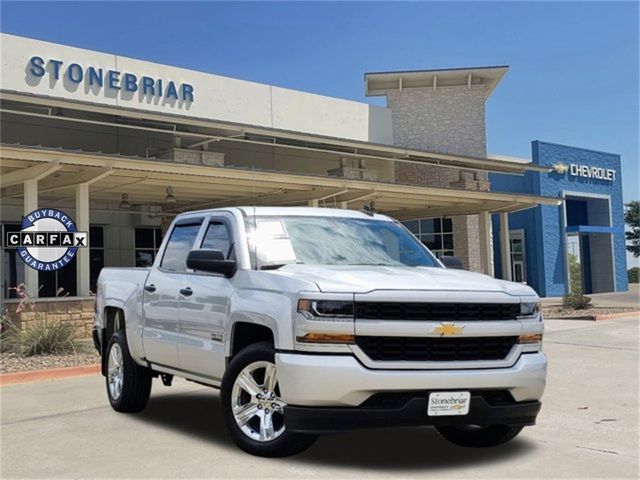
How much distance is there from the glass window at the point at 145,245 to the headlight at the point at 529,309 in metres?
20.9

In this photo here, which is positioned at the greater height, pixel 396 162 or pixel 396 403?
pixel 396 162

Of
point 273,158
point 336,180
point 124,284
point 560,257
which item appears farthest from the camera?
point 560,257

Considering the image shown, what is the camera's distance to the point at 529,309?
5602 mm

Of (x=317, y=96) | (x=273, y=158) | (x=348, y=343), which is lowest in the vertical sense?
(x=348, y=343)

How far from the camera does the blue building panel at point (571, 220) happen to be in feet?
119

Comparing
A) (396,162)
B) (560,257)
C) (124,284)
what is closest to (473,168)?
(396,162)

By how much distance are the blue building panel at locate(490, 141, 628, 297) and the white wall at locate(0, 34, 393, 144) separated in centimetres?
1094

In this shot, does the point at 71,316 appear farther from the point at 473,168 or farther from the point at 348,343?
the point at 473,168

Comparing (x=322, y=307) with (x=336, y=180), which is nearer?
(x=322, y=307)

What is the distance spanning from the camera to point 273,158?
26422 mm

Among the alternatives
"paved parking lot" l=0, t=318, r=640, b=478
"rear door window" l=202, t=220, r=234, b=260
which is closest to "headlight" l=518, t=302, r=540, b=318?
"paved parking lot" l=0, t=318, r=640, b=478

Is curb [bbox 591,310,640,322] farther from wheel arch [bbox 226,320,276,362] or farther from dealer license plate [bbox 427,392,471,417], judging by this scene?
wheel arch [bbox 226,320,276,362]

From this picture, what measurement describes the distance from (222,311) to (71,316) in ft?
35.3

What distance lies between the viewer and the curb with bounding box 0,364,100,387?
10406 millimetres
